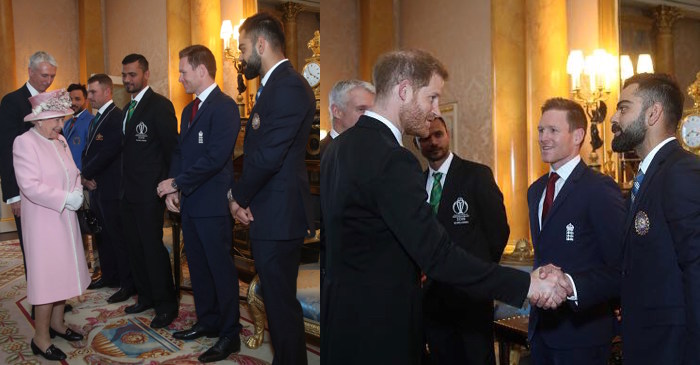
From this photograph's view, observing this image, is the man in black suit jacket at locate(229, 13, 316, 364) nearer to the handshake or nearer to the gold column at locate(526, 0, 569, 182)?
the handshake

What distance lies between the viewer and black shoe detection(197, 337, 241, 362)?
351 cm

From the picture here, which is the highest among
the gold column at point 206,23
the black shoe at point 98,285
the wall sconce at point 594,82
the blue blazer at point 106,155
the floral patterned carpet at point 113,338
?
the gold column at point 206,23

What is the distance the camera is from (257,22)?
2.98 meters

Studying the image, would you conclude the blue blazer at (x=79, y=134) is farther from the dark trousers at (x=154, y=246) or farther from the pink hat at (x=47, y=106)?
the pink hat at (x=47, y=106)

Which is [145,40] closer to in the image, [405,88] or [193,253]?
[193,253]

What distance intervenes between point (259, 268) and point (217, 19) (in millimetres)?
5369

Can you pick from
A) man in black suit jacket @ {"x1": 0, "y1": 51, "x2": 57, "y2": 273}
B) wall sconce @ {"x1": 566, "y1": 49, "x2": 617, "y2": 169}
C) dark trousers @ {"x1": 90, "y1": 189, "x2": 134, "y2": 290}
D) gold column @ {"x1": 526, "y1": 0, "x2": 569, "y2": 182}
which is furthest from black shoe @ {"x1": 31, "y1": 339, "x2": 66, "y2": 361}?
gold column @ {"x1": 526, "y1": 0, "x2": 569, "y2": 182}

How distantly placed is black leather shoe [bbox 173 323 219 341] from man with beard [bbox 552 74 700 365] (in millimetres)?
2560

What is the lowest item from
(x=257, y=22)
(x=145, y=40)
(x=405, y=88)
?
(x=405, y=88)

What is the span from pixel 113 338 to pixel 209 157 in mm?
1469

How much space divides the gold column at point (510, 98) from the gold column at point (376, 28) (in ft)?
7.89

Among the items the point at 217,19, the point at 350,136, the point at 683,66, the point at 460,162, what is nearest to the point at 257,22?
the point at 460,162

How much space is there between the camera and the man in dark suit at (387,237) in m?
1.75

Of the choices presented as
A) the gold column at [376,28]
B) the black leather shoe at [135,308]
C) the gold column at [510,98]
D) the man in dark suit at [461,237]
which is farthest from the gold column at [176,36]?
the man in dark suit at [461,237]
